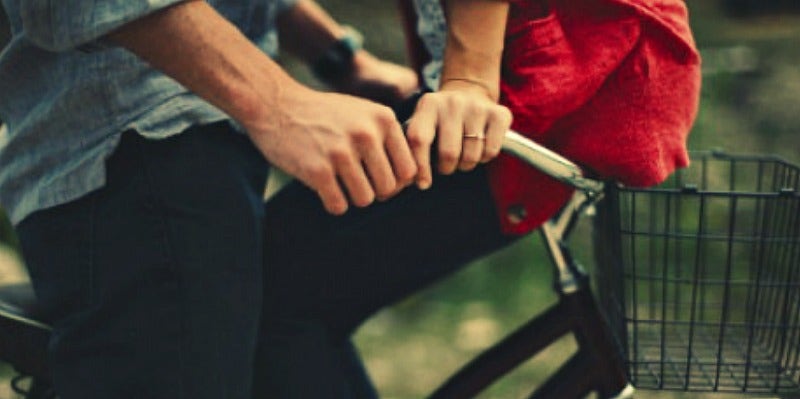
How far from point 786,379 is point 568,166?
44 cm

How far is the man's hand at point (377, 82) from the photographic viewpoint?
178 cm

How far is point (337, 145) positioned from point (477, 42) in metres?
0.21

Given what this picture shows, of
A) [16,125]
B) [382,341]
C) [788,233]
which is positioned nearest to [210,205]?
[16,125]

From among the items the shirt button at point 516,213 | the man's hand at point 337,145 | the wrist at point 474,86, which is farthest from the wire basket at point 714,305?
the man's hand at point 337,145

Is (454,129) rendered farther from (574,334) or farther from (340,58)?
(340,58)

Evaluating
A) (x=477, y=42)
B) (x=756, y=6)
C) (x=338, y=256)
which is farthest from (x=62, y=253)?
(x=756, y=6)

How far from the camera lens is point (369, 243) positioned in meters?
1.51

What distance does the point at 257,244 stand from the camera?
1.29m

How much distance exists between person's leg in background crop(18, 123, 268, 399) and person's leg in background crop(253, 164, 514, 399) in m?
0.22

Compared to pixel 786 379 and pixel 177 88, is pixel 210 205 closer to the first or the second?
pixel 177 88

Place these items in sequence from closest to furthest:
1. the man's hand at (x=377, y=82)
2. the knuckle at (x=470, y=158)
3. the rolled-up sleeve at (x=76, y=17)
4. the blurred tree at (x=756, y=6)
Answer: the rolled-up sleeve at (x=76, y=17) < the knuckle at (x=470, y=158) < the man's hand at (x=377, y=82) < the blurred tree at (x=756, y=6)

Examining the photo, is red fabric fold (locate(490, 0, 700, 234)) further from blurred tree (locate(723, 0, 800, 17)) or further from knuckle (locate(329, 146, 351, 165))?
blurred tree (locate(723, 0, 800, 17))

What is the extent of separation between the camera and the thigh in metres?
1.48

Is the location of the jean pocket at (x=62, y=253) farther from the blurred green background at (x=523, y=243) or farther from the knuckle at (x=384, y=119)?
the blurred green background at (x=523, y=243)
